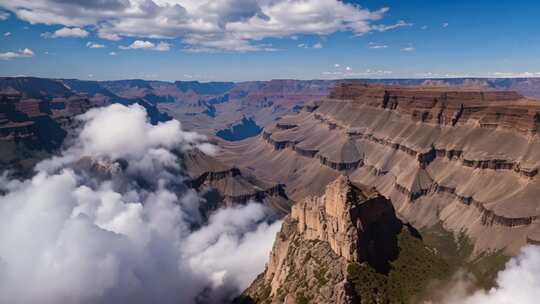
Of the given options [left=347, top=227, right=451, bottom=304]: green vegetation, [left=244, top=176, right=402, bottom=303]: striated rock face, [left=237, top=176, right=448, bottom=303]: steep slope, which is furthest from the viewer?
[left=244, top=176, right=402, bottom=303]: striated rock face

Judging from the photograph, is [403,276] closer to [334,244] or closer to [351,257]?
[351,257]

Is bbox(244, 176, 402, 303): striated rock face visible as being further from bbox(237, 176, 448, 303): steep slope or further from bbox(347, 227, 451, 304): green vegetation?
bbox(347, 227, 451, 304): green vegetation

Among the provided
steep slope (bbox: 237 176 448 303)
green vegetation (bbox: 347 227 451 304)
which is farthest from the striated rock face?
green vegetation (bbox: 347 227 451 304)

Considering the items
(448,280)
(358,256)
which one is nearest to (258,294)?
(358,256)

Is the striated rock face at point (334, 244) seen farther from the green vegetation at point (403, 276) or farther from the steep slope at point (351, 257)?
the green vegetation at point (403, 276)

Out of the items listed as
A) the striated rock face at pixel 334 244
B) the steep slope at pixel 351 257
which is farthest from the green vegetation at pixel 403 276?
the striated rock face at pixel 334 244

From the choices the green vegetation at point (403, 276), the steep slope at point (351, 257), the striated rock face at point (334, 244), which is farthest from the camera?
the striated rock face at point (334, 244)

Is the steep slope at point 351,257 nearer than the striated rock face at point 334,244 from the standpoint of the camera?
Yes
